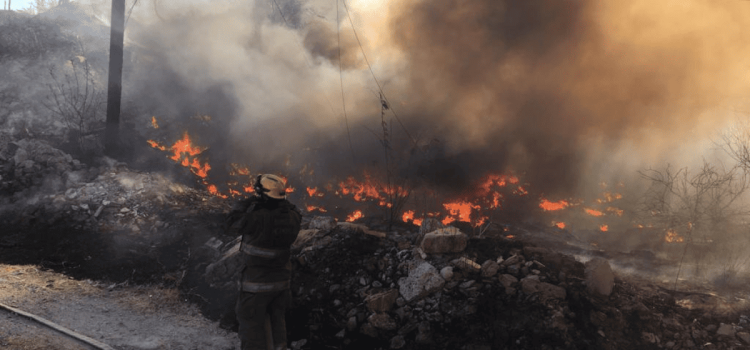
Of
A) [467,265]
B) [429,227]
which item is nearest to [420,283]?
[467,265]

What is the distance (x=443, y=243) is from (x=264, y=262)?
259 cm

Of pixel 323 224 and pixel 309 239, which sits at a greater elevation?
pixel 323 224

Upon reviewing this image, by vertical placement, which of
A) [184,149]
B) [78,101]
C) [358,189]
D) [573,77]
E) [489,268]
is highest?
[573,77]

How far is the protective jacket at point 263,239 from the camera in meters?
3.75

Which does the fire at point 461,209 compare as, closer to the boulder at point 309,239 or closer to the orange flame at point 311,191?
the orange flame at point 311,191

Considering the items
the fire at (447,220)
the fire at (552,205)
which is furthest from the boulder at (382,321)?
the fire at (552,205)

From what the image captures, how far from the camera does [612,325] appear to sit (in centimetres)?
448

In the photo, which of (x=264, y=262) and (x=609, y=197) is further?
(x=609, y=197)

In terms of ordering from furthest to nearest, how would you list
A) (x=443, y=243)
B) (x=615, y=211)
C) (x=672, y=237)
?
(x=615, y=211) → (x=672, y=237) → (x=443, y=243)

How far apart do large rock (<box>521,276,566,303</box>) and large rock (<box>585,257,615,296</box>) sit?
0.38m

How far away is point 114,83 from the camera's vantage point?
9.15 metres

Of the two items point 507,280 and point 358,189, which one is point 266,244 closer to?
point 507,280

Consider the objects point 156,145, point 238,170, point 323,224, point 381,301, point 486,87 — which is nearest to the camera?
point 381,301

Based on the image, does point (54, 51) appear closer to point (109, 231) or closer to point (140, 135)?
point (140, 135)
